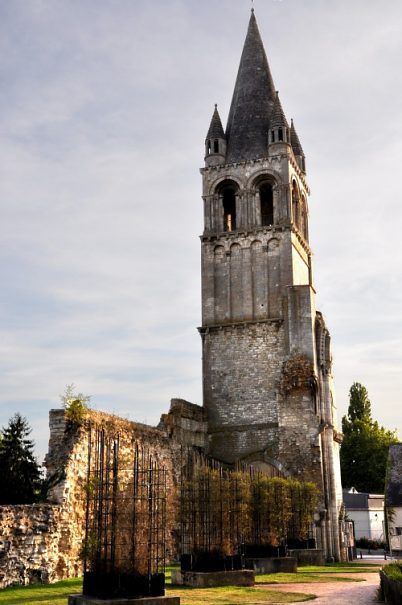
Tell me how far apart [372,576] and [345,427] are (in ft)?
142

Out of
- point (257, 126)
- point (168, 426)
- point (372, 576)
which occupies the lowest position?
point (372, 576)

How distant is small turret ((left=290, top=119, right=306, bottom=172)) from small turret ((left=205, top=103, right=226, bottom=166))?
5.08 meters

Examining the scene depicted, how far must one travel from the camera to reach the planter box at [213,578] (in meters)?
17.6

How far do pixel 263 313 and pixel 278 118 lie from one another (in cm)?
1059

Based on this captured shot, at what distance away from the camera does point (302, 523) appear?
27547 millimetres

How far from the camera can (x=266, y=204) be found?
39.6 metres

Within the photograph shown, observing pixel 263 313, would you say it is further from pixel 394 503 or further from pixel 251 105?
pixel 394 503

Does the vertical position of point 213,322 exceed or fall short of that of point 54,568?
it exceeds it

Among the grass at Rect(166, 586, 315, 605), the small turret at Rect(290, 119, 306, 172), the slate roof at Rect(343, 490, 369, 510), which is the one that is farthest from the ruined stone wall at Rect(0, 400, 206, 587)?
the slate roof at Rect(343, 490, 369, 510)

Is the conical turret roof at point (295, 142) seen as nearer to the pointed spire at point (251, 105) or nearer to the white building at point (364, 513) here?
the pointed spire at point (251, 105)

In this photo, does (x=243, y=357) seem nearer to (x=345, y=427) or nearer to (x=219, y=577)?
(x=219, y=577)

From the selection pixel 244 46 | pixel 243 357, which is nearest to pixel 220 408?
pixel 243 357

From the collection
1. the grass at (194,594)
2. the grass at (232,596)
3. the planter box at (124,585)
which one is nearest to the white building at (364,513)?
the grass at (194,594)

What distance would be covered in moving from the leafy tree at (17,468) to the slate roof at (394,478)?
925 inches
